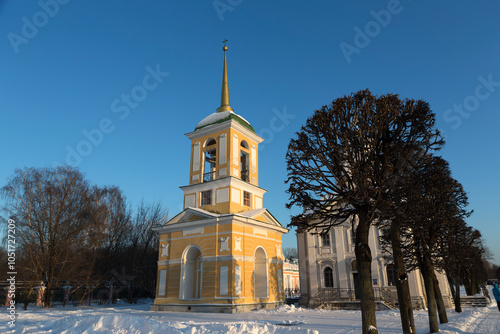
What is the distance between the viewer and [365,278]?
9914 mm

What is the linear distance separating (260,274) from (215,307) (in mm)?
5228

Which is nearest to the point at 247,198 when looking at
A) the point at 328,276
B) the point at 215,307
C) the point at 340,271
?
the point at 215,307

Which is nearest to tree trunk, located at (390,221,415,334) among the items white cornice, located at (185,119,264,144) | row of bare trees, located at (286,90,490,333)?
row of bare trees, located at (286,90,490,333)

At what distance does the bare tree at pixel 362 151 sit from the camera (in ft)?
33.9

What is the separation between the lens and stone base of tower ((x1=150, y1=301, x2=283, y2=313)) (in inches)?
834

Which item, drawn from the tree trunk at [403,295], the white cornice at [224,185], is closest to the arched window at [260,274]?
the white cornice at [224,185]

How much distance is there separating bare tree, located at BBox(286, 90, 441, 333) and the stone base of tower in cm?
1276

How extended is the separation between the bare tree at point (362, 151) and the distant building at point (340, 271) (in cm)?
1497

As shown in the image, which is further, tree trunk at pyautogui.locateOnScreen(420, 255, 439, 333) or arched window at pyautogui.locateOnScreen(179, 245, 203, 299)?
arched window at pyautogui.locateOnScreen(179, 245, 203, 299)

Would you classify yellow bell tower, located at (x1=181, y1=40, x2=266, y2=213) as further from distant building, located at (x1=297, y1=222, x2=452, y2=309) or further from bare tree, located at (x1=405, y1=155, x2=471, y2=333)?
bare tree, located at (x1=405, y1=155, x2=471, y2=333)

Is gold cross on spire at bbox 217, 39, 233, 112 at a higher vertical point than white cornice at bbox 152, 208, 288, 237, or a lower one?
higher

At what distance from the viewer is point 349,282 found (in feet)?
84.1

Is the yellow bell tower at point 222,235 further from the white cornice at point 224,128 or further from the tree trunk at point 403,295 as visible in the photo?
the tree trunk at point 403,295

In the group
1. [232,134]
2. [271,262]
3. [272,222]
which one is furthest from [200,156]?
[271,262]
